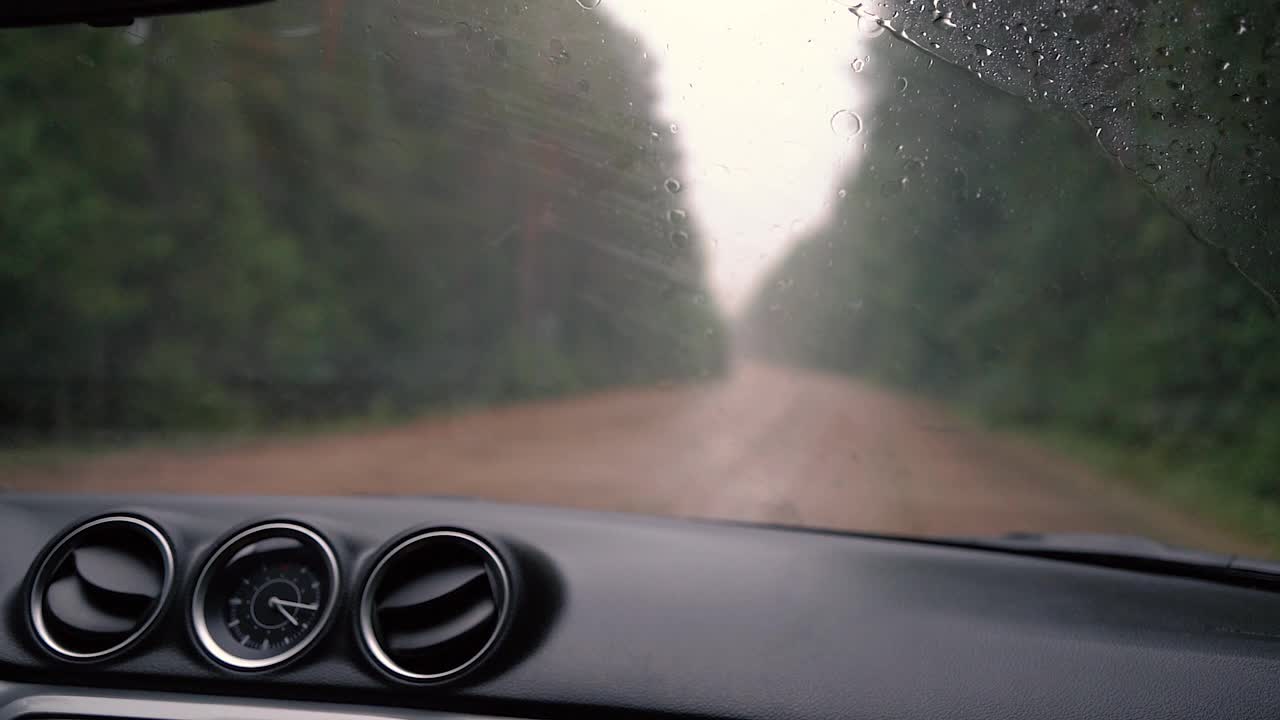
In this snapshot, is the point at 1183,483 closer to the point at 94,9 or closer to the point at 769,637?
the point at 769,637

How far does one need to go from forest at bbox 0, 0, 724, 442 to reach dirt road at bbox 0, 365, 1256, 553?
2.48ft

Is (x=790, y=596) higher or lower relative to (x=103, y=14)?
lower

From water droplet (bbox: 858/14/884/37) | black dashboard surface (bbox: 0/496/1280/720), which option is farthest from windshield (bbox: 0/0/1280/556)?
black dashboard surface (bbox: 0/496/1280/720)

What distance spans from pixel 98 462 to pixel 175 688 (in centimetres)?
676

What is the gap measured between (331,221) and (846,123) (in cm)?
1583

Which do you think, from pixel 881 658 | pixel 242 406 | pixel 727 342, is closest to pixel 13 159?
pixel 242 406

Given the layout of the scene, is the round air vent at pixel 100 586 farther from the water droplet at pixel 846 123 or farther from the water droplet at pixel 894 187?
the water droplet at pixel 894 187

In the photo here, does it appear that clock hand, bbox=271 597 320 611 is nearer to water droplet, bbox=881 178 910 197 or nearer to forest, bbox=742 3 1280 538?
forest, bbox=742 3 1280 538

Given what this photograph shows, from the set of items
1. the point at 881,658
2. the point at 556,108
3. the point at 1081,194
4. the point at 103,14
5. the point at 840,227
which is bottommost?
the point at 881,658

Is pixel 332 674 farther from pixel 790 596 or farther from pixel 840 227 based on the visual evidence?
pixel 840 227

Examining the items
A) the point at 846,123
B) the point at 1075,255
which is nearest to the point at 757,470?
the point at 1075,255

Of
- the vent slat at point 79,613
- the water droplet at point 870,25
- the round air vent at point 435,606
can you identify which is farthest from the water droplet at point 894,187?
the vent slat at point 79,613

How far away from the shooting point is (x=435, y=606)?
2961 mm

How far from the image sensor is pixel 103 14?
2.80 m
